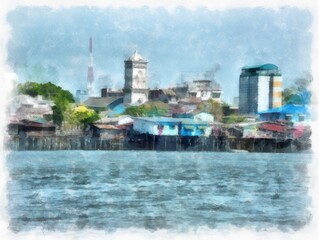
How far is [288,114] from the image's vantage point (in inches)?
325

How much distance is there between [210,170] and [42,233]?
13.3ft

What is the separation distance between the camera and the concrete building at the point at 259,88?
719 centimetres

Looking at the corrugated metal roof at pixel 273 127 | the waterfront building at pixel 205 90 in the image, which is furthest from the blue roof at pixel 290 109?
the corrugated metal roof at pixel 273 127

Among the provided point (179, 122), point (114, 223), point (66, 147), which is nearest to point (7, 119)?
point (114, 223)

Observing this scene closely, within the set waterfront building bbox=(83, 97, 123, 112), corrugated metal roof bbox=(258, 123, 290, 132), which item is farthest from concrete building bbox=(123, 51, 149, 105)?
corrugated metal roof bbox=(258, 123, 290, 132)

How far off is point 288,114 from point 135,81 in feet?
5.54

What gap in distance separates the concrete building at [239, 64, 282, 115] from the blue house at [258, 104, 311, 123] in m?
0.07

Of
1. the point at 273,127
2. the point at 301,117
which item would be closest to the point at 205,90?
the point at 273,127

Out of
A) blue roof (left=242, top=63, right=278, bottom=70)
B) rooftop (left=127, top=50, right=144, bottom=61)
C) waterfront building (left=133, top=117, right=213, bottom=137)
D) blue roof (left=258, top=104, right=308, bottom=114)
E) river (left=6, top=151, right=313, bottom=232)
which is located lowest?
river (left=6, top=151, right=313, bottom=232)

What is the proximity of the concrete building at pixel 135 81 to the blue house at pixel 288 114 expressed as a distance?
1294 millimetres

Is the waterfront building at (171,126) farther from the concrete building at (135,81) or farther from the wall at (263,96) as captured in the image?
the wall at (263,96)

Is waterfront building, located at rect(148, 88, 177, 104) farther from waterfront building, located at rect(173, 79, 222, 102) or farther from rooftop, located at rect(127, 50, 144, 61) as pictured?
rooftop, located at rect(127, 50, 144, 61)

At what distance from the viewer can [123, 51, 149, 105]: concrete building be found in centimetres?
713

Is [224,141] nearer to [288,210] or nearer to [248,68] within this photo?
[248,68]
